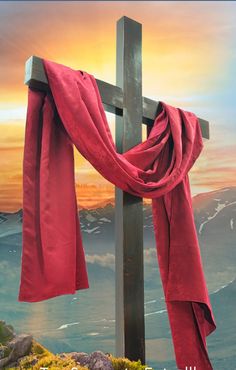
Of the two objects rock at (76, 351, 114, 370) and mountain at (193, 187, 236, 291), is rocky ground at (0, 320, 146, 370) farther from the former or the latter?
mountain at (193, 187, 236, 291)

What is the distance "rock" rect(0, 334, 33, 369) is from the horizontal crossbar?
Answer: 28.5 inches

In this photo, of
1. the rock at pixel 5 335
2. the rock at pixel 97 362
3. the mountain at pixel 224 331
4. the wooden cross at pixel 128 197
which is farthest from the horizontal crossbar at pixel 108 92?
the mountain at pixel 224 331

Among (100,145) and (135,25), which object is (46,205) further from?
(135,25)

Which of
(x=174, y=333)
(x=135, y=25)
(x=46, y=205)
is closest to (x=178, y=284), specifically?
(x=174, y=333)

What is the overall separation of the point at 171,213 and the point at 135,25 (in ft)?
1.94

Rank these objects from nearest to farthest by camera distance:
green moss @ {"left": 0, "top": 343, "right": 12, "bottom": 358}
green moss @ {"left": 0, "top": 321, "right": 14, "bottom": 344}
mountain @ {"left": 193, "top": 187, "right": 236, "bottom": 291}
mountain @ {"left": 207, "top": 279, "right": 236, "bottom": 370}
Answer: green moss @ {"left": 0, "top": 343, "right": 12, "bottom": 358} → green moss @ {"left": 0, "top": 321, "right": 14, "bottom": 344} → mountain @ {"left": 207, "top": 279, "right": 236, "bottom": 370} → mountain @ {"left": 193, "top": 187, "right": 236, "bottom": 291}

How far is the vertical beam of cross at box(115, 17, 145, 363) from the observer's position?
1193mm

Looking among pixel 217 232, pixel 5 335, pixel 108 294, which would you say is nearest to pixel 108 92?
pixel 5 335

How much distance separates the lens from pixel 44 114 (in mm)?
1131

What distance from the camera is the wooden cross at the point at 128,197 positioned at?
118cm

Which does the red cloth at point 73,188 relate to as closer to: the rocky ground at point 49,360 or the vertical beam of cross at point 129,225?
the vertical beam of cross at point 129,225

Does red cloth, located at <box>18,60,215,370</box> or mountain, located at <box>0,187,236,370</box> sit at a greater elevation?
red cloth, located at <box>18,60,215,370</box>

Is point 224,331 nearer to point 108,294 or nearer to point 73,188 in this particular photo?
point 108,294

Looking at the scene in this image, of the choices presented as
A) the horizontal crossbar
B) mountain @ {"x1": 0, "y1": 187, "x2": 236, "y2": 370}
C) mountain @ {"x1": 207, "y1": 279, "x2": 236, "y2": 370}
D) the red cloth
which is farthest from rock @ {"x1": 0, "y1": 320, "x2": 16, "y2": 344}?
mountain @ {"x1": 207, "y1": 279, "x2": 236, "y2": 370}
